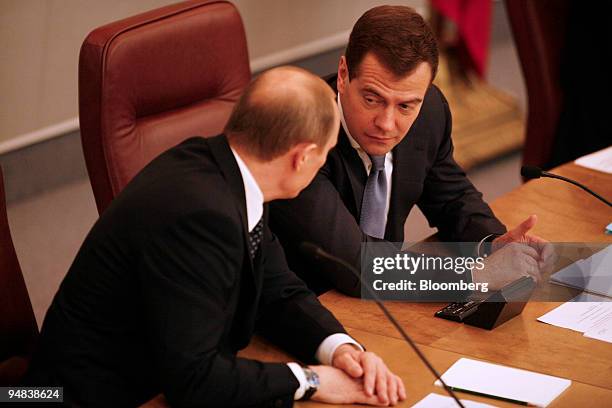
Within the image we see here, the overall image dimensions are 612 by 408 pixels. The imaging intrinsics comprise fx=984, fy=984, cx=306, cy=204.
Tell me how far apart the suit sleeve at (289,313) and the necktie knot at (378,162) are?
0.46 m

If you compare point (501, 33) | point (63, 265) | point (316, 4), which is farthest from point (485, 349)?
point (501, 33)

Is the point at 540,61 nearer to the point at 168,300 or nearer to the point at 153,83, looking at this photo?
the point at 153,83

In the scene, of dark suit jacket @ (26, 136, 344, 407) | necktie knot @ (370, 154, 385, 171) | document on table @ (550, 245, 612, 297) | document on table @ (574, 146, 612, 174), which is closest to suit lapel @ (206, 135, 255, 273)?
dark suit jacket @ (26, 136, 344, 407)

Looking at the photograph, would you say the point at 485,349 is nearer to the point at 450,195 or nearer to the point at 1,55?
the point at 450,195

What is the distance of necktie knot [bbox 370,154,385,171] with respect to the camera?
2.47 metres

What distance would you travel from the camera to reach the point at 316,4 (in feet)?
16.9

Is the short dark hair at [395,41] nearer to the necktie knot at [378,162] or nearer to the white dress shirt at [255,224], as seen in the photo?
the necktie knot at [378,162]

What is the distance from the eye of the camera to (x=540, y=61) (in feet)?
11.6

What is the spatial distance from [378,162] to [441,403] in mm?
834

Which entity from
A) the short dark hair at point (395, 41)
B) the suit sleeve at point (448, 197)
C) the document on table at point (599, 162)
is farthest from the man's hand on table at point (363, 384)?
the document on table at point (599, 162)

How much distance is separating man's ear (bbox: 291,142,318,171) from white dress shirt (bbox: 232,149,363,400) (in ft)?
0.29

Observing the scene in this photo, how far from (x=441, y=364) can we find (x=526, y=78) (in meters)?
1.94

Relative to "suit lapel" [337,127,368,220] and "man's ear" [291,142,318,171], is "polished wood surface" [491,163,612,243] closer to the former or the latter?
"suit lapel" [337,127,368,220]

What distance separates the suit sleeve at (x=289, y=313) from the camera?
6.51 feet
